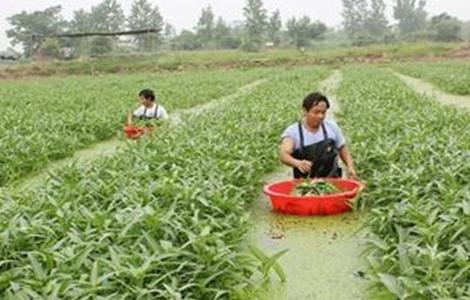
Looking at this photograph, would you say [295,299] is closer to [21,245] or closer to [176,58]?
[21,245]

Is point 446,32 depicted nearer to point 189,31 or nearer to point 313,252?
point 189,31

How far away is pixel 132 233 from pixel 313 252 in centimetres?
119

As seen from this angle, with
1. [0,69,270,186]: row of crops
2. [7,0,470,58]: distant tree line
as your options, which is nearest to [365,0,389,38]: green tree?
[7,0,470,58]: distant tree line

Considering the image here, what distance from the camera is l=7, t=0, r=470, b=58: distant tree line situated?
6219 cm

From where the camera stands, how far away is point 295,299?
3533 mm

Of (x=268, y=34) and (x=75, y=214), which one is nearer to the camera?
(x=75, y=214)

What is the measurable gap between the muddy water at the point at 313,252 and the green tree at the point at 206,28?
66914mm

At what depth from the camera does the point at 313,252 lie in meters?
4.30

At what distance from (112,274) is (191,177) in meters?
2.14

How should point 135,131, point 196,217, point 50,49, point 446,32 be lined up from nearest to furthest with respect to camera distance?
point 196,217
point 135,131
point 50,49
point 446,32

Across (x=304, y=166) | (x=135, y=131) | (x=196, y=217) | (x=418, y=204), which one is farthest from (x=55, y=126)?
(x=418, y=204)

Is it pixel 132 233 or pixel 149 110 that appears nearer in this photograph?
pixel 132 233

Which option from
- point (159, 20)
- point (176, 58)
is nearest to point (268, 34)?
point (159, 20)

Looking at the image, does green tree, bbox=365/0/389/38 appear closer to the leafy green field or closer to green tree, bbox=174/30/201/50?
green tree, bbox=174/30/201/50
